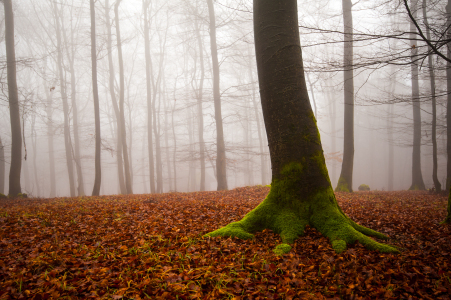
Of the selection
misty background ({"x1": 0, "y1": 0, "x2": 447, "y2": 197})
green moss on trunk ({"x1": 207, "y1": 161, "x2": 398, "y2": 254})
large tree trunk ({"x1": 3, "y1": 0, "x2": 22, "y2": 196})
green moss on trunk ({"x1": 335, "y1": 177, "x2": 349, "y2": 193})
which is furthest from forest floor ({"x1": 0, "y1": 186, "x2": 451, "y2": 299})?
large tree trunk ({"x1": 3, "y1": 0, "x2": 22, "y2": 196})

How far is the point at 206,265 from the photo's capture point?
100 inches

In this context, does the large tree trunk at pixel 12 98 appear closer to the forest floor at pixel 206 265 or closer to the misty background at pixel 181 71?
the misty background at pixel 181 71

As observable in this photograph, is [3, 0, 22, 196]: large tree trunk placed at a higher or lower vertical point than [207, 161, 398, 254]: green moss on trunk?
higher

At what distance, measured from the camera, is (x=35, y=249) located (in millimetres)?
2939

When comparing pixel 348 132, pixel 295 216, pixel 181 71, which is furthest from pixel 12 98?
pixel 348 132

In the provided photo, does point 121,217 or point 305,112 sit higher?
point 305,112

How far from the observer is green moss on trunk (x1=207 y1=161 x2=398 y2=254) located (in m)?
3.18

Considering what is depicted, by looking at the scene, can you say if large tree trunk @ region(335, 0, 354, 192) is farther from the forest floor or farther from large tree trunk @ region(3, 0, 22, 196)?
large tree trunk @ region(3, 0, 22, 196)

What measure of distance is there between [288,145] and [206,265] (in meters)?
2.03

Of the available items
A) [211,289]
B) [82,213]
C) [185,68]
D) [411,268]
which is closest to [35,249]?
[82,213]

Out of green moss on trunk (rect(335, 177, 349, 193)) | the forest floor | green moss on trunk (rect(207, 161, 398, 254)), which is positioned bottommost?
green moss on trunk (rect(335, 177, 349, 193))

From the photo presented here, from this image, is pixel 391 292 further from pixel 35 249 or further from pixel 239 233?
pixel 35 249

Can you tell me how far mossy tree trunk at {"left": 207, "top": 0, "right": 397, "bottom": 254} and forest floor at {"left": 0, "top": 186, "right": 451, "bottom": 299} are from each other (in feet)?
0.80

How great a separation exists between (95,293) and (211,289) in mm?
1061
